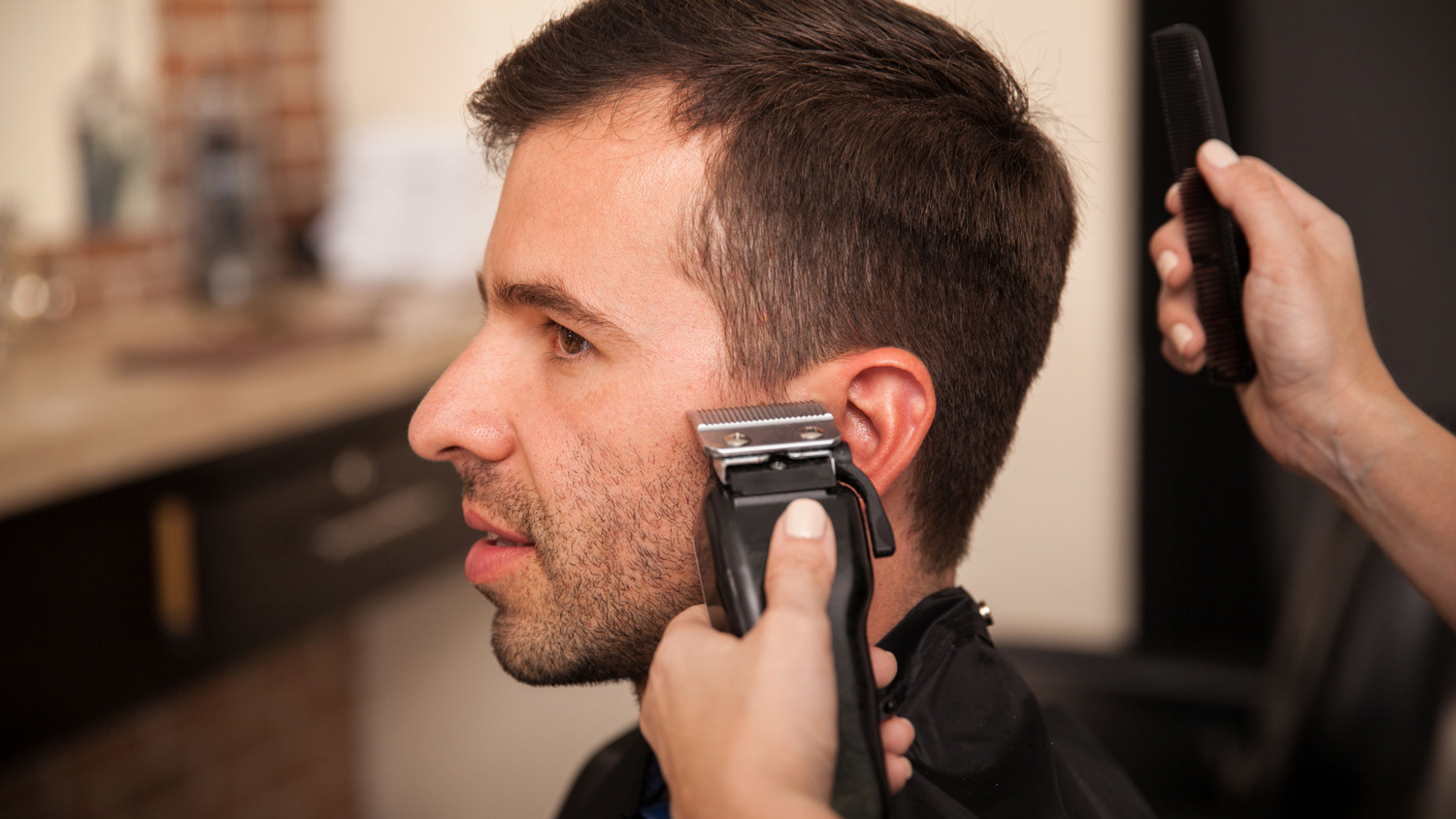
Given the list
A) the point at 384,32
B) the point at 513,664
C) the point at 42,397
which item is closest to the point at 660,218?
the point at 513,664

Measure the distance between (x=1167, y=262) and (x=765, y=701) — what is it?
0.69 meters

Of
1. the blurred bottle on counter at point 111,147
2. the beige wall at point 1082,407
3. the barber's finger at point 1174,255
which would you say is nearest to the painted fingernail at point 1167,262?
the barber's finger at point 1174,255

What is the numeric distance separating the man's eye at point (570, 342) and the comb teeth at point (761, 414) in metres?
0.19

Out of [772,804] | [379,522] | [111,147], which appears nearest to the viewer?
[772,804]

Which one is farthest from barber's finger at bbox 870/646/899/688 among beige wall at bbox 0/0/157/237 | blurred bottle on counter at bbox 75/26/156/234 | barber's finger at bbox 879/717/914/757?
blurred bottle on counter at bbox 75/26/156/234

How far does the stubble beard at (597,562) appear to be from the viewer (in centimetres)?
100

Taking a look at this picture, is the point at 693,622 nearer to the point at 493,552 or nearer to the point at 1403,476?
the point at 493,552

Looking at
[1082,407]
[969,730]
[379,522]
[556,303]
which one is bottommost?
[379,522]

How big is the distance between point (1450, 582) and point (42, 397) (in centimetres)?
192

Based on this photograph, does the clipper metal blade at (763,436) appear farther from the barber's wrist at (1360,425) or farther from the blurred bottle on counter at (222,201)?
the blurred bottle on counter at (222,201)

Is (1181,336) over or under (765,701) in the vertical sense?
over

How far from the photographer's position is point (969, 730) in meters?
0.98

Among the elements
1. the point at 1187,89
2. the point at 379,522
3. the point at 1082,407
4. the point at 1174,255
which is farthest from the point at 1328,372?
the point at 379,522

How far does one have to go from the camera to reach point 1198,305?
1125 millimetres
